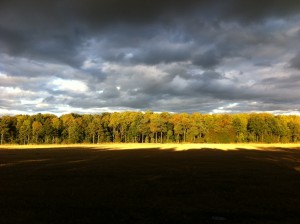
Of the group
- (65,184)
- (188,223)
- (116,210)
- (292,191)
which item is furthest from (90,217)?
(292,191)

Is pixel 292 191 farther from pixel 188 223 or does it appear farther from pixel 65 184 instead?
pixel 65 184

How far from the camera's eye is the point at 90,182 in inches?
1129

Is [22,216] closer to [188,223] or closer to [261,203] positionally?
[188,223]

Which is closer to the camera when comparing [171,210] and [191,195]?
[171,210]

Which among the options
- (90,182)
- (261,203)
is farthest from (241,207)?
(90,182)

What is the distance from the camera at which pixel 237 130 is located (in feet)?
641

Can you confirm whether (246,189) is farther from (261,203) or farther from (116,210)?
(116,210)

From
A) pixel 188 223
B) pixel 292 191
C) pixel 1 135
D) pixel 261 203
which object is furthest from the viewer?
pixel 1 135

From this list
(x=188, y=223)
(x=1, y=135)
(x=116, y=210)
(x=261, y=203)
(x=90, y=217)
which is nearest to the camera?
(x=188, y=223)

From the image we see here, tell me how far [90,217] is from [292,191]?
1486 centimetres

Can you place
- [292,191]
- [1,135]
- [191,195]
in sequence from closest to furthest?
[191,195], [292,191], [1,135]

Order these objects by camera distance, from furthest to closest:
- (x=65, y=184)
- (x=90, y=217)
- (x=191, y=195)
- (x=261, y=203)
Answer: (x=65, y=184) → (x=191, y=195) → (x=261, y=203) → (x=90, y=217)

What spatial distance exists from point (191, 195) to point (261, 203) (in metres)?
4.53

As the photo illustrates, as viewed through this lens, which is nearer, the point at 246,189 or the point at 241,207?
the point at 241,207
